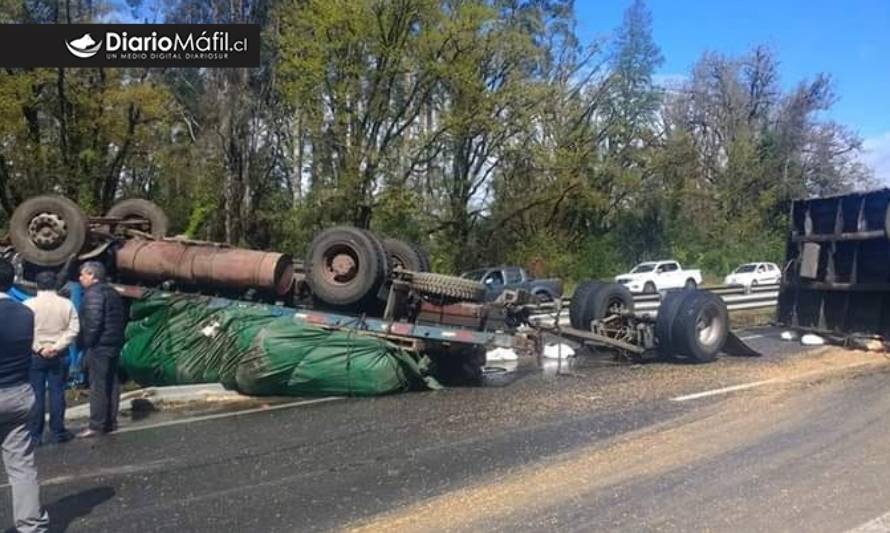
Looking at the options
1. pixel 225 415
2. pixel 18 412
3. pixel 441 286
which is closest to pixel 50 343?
pixel 225 415

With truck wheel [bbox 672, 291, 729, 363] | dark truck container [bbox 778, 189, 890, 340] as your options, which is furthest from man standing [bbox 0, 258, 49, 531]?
dark truck container [bbox 778, 189, 890, 340]

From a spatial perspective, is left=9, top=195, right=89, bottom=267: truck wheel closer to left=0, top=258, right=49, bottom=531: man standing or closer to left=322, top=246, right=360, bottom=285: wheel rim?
left=322, top=246, right=360, bottom=285: wheel rim

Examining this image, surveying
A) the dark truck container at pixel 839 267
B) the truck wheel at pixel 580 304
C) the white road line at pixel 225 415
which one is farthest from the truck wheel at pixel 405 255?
the dark truck container at pixel 839 267

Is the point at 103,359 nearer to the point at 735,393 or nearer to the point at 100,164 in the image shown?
the point at 735,393

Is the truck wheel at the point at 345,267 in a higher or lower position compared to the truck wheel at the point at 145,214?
lower

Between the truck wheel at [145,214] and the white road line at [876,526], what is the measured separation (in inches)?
361

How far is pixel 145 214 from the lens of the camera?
11.9 m

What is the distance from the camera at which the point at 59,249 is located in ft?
34.6

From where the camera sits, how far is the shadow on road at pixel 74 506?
5434 millimetres

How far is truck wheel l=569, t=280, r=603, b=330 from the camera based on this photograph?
43.3ft

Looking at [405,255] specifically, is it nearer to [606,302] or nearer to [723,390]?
[606,302]

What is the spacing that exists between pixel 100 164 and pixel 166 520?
24828 mm

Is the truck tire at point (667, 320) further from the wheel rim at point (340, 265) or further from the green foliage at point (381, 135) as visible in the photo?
the green foliage at point (381, 135)

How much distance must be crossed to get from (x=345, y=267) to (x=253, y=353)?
1.60 metres
